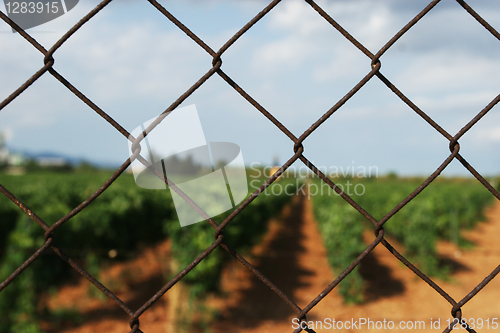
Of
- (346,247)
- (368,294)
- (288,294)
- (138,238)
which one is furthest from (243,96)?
(138,238)

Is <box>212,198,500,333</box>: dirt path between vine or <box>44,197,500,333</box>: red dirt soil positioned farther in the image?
<box>212,198,500,333</box>: dirt path between vine

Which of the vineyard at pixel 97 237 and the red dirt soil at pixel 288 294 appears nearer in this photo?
the vineyard at pixel 97 237

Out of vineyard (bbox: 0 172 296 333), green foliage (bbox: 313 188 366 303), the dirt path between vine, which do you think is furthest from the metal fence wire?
green foliage (bbox: 313 188 366 303)

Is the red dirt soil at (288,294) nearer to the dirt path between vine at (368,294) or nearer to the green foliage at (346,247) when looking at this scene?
the dirt path between vine at (368,294)

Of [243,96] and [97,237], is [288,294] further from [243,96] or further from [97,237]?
[243,96]

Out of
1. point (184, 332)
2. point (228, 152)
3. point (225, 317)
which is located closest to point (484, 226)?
point (225, 317)

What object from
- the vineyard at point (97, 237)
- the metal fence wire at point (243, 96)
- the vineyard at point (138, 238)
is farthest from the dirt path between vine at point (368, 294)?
the metal fence wire at point (243, 96)

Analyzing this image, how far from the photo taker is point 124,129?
789mm

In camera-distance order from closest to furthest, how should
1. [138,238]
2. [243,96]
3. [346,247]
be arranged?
[243,96] → [346,247] → [138,238]

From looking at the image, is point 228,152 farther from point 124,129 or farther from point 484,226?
point 484,226

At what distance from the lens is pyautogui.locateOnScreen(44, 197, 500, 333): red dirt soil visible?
717 cm

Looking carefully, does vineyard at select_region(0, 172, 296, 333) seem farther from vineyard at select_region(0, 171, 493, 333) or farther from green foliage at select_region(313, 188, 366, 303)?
green foliage at select_region(313, 188, 366, 303)

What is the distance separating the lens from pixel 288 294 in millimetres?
8766

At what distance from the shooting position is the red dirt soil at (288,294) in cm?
717
